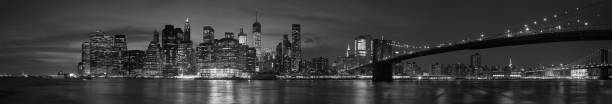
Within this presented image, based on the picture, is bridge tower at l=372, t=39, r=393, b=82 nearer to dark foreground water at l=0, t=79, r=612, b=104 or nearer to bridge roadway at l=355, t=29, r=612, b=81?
bridge roadway at l=355, t=29, r=612, b=81

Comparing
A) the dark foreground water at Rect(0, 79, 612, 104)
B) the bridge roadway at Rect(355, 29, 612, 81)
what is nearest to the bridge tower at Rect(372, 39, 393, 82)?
the bridge roadway at Rect(355, 29, 612, 81)

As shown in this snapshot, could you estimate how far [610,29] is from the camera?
49.4 metres

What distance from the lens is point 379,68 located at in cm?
9381

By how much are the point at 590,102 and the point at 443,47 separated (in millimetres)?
41235

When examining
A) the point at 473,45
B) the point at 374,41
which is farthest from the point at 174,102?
the point at 374,41

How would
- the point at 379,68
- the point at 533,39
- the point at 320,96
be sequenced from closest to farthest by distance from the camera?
the point at 320,96 → the point at 533,39 → the point at 379,68

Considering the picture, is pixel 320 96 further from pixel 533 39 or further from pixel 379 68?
pixel 379 68

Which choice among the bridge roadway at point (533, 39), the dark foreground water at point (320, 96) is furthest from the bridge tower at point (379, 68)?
the dark foreground water at point (320, 96)

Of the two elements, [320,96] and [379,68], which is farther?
[379,68]

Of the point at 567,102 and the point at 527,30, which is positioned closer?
the point at 567,102

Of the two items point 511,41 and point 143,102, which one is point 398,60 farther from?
point 143,102

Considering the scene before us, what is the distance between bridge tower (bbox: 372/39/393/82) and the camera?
91125mm

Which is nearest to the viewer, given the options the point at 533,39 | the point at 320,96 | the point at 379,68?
the point at 320,96

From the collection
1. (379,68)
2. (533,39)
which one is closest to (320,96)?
(533,39)
